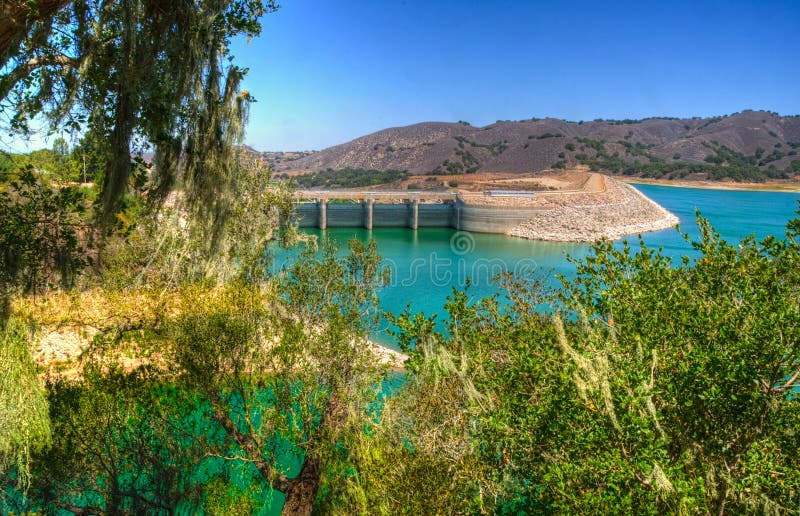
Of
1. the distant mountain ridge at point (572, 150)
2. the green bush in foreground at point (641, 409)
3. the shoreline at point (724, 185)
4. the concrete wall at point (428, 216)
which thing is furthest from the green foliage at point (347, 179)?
the green bush in foreground at point (641, 409)

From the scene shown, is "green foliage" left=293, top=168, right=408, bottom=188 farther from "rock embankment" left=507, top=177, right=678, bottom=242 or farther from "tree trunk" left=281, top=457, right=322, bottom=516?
"tree trunk" left=281, top=457, right=322, bottom=516

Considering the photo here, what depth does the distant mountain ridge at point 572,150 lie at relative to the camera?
93875 millimetres

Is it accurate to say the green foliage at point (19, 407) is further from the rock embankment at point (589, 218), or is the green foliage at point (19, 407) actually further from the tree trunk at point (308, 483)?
the rock embankment at point (589, 218)

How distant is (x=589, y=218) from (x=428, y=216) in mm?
12469

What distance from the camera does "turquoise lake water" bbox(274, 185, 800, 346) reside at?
19609 millimetres

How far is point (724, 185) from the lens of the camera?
8325 cm

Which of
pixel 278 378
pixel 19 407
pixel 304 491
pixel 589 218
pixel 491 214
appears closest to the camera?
pixel 19 407

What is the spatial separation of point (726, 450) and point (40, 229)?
19.1 feet

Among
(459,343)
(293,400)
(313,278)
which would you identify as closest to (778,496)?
(459,343)

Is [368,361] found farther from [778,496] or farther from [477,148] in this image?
[477,148]

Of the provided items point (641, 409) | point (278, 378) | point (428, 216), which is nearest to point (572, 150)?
point (428, 216)

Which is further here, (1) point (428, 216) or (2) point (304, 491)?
(1) point (428, 216)


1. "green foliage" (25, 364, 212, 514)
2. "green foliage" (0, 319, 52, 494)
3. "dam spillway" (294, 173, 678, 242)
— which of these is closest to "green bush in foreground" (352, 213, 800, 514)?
"green foliage" (25, 364, 212, 514)

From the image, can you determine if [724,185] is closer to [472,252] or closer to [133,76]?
[472,252]
